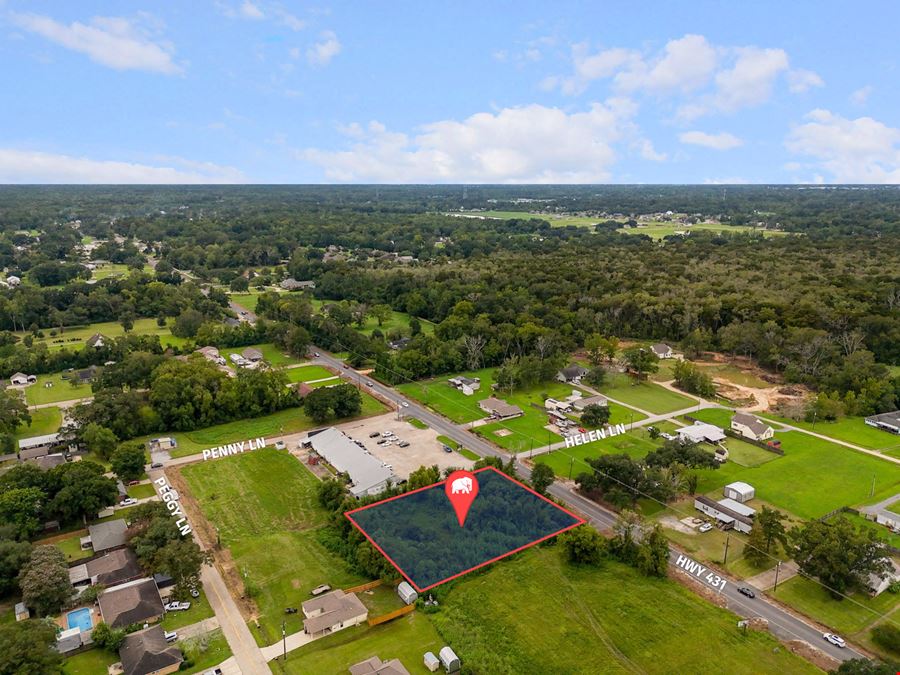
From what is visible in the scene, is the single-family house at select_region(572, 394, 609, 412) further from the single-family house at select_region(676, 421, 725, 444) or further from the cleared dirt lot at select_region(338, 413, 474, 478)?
the cleared dirt lot at select_region(338, 413, 474, 478)

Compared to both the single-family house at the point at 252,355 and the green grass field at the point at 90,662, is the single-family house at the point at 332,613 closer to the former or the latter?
the green grass field at the point at 90,662

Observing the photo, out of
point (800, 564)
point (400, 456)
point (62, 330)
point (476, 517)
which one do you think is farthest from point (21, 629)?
point (62, 330)

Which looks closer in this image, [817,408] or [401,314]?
[817,408]

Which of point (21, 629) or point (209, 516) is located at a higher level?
point (21, 629)

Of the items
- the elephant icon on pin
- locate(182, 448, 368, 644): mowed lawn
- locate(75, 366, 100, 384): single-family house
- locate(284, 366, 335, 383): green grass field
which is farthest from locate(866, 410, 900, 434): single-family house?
locate(75, 366, 100, 384): single-family house

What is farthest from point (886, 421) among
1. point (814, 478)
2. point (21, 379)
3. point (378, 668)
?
point (21, 379)

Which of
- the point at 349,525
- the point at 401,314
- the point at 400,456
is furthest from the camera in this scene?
the point at 401,314

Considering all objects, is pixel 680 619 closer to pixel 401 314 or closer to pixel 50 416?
pixel 50 416
